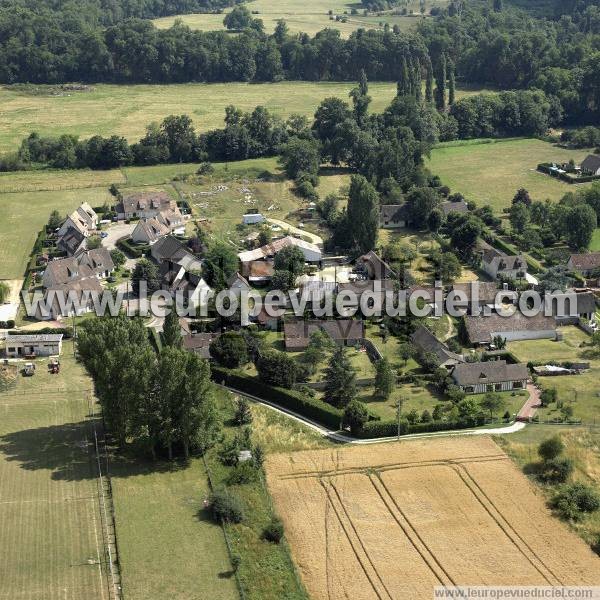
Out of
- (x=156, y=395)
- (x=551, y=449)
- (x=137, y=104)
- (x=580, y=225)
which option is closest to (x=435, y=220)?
(x=580, y=225)

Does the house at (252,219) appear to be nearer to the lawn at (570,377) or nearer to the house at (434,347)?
the house at (434,347)

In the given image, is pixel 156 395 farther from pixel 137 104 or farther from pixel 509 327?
pixel 137 104

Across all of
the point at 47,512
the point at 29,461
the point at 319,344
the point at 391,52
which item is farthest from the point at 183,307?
the point at 391,52

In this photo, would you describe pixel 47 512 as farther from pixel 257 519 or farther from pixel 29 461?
pixel 257 519

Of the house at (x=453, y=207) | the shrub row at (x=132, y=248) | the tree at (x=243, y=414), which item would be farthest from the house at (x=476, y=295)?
the shrub row at (x=132, y=248)

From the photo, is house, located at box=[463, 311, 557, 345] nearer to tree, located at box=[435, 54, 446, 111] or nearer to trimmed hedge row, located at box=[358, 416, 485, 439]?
trimmed hedge row, located at box=[358, 416, 485, 439]

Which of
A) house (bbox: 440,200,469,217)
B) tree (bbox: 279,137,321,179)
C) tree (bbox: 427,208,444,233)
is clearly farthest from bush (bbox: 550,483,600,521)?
tree (bbox: 279,137,321,179)
